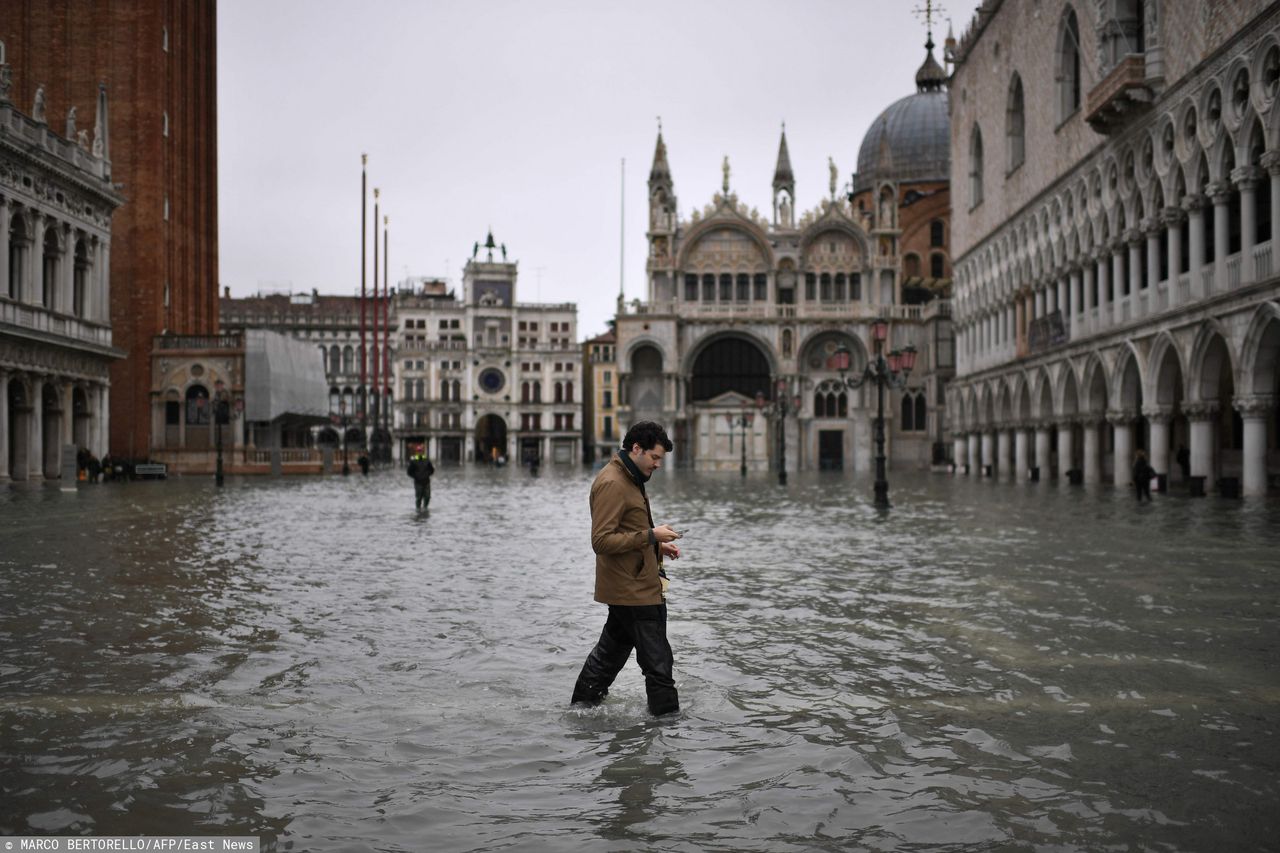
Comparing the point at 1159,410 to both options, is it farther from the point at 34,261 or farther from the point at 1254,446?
the point at 34,261

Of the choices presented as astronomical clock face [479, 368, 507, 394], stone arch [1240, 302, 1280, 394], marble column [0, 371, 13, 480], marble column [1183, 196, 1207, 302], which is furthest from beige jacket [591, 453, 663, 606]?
astronomical clock face [479, 368, 507, 394]

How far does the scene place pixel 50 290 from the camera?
4019cm

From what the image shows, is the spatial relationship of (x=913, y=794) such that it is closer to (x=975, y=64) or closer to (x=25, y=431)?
(x=25, y=431)

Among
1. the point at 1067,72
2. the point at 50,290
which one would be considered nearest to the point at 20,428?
the point at 50,290

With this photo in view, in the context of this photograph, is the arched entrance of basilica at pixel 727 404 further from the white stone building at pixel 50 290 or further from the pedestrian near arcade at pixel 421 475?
the pedestrian near arcade at pixel 421 475

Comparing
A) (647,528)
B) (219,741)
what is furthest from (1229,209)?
(219,741)

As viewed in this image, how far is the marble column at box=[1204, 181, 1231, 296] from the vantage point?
27.2 meters

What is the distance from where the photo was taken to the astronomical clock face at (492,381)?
343ft

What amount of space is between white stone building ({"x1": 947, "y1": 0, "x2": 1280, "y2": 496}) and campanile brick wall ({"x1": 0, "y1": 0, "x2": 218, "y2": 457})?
1421 inches

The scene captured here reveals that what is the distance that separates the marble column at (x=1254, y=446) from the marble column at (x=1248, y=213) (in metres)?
2.94

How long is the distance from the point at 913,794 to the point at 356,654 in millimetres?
4353

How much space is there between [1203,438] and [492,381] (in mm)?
80737

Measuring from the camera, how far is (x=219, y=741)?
18.1 ft

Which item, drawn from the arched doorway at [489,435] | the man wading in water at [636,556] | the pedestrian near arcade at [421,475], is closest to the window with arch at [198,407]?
the pedestrian near arcade at [421,475]
